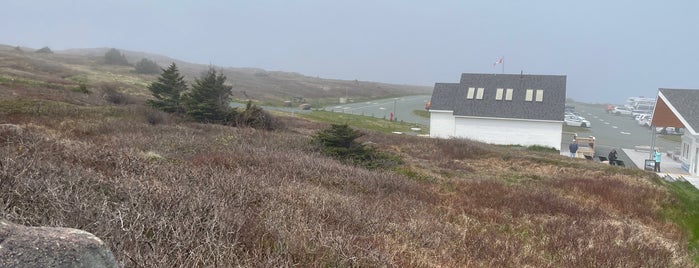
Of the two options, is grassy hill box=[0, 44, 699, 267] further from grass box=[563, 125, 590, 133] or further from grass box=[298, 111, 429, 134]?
grass box=[563, 125, 590, 133]

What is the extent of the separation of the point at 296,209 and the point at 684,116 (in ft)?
99.5

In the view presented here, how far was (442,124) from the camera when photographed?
3978 centimetres

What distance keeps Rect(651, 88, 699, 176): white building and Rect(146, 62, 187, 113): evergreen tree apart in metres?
28.4

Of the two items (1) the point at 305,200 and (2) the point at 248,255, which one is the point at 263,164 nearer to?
(1) the point at 305,200

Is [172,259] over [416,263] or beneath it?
over

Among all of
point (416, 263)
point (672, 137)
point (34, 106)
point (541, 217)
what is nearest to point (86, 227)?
point (416, 263)

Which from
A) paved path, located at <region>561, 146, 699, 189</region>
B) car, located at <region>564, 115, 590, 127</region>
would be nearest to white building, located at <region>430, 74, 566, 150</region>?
paved path, located at <region>561, 146, 699, 189</region>

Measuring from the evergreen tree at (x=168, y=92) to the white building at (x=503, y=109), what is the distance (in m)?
20.0

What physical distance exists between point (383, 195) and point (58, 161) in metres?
6.25

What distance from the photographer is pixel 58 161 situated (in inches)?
335

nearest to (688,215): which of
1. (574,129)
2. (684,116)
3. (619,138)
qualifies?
(684,116)

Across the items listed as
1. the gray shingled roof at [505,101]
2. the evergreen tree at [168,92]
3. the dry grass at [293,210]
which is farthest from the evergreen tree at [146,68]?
the dry grass at [293,210]

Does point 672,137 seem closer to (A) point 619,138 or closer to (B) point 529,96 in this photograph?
(A) point 619,138

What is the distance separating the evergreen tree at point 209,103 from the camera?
2472 cm
